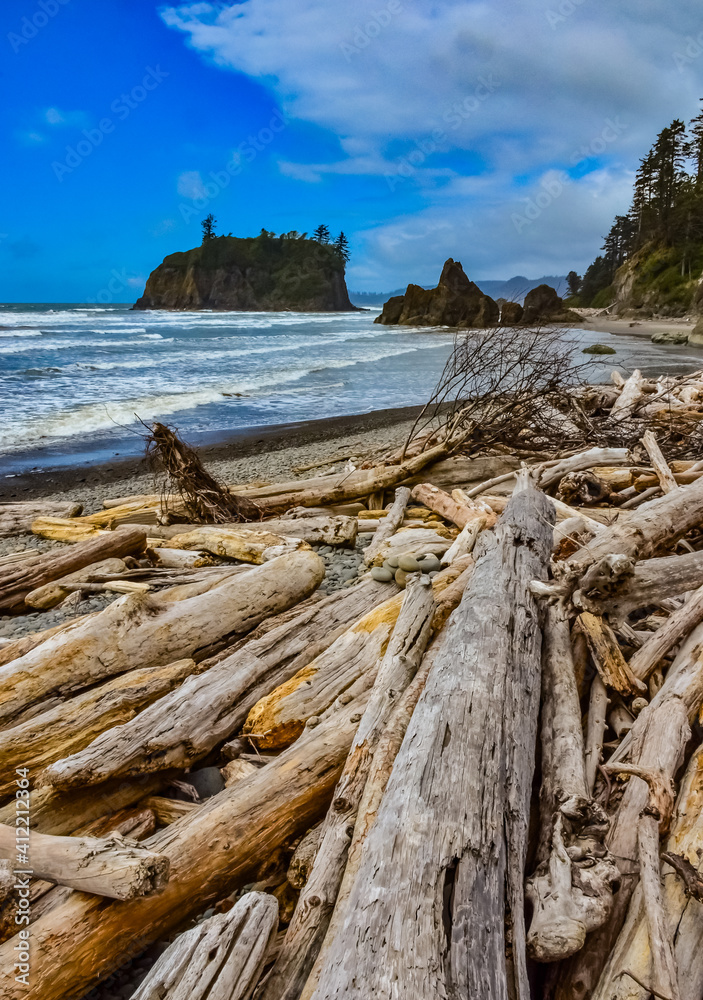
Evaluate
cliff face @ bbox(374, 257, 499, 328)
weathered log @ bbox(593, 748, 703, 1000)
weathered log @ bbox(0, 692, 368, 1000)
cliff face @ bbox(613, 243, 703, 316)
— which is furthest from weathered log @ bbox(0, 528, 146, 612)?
cliff face @ bbox(374, 257, 499, 328)

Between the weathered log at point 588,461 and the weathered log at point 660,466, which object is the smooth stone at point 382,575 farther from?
the weathered log at point 660,466

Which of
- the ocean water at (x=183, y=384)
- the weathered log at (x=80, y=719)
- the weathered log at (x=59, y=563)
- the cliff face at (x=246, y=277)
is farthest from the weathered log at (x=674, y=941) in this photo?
the cliff face at (x=246, y=277)

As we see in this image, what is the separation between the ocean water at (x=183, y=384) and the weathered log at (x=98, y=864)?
8.74m

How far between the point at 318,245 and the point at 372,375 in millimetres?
94185

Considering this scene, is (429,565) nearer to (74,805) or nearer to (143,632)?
(143,632)

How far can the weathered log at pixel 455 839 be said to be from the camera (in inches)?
56.2

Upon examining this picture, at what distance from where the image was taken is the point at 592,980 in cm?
162

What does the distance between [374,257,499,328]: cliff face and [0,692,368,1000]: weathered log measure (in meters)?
61.8

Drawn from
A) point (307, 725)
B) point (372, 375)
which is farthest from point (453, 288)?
point (307, 725)

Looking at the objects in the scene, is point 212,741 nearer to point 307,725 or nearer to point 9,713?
point 307,725

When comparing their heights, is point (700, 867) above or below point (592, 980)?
above

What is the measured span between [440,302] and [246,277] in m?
47.3

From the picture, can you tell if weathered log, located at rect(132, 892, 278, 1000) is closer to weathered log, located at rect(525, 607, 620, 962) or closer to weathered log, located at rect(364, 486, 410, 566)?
weathered log, located at rect(525, 607, 620, 962)

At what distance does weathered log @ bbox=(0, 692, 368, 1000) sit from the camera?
6.08 ft
